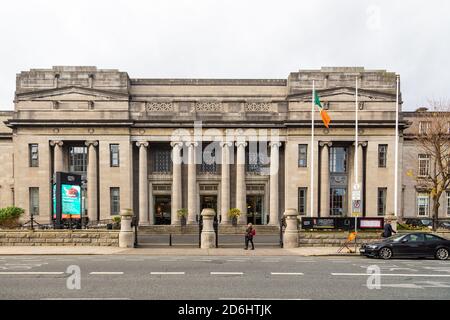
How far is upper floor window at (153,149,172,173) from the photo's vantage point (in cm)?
3938

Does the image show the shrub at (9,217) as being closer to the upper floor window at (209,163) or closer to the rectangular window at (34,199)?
the rectangular window at (34,199)

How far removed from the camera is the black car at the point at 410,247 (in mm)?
17219

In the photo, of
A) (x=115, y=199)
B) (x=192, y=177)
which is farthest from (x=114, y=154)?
(x=192, y=177)

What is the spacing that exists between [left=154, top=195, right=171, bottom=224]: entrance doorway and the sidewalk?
60.7 feet

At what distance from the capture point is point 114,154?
37.0 m

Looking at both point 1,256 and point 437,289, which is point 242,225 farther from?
point 437,289

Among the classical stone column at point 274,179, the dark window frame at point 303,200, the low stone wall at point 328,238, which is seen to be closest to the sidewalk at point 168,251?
the low stone wall at point 328,238

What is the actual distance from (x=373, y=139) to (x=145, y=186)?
26.0 meters

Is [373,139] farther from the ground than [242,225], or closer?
farther from the ground

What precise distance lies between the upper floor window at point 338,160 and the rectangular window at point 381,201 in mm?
4543

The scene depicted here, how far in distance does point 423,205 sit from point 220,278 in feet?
131

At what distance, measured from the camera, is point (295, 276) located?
40.4 ft
